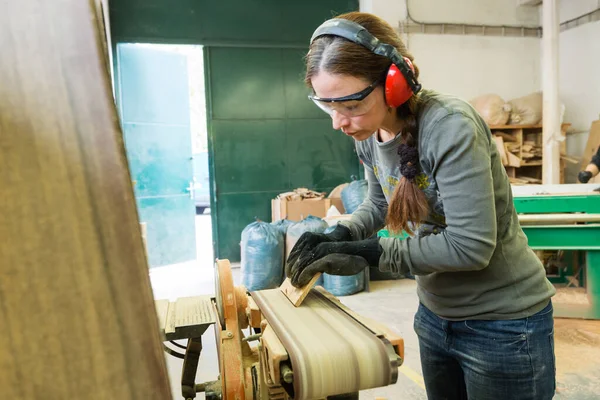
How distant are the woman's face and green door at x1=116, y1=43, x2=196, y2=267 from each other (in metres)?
4.99

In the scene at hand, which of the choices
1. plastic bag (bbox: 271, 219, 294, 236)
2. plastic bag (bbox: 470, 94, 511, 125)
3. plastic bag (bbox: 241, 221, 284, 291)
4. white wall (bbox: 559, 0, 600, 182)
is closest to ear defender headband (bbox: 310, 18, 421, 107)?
plastic bag (bbox: 241, 221, 284, 291)

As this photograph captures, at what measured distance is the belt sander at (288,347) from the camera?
0.98 meters

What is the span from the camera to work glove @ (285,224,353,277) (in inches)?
53.5

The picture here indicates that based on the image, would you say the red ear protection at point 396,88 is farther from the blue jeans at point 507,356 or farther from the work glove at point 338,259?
the blue jeans at point 507,356

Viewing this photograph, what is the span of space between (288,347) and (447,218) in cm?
50

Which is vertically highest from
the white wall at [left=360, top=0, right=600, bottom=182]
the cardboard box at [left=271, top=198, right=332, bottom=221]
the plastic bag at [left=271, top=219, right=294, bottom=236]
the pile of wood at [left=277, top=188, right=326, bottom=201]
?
the white wall at [left=360, top=0, right=600, bottom=182]

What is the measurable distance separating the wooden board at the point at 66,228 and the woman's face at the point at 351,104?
3.05ft

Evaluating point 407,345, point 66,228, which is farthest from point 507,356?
point 407,345

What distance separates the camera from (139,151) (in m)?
5.93

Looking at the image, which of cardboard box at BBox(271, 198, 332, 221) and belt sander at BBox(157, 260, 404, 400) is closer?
belt sander at BBox(157, 260, 404, 400)

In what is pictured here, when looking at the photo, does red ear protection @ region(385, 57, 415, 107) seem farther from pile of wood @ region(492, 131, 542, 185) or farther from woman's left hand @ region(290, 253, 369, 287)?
pile of wood @ region(492, 131, 542, 185)

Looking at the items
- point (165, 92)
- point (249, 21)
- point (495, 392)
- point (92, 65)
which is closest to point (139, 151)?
point (165, 92)

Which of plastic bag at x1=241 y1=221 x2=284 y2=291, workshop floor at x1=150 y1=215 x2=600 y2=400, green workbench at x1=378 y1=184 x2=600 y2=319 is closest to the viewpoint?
workshop floor at x1=150 y1=215 x2=600 y2=400

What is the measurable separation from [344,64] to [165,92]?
5596 millimetres
